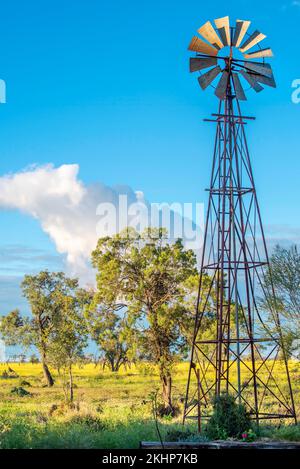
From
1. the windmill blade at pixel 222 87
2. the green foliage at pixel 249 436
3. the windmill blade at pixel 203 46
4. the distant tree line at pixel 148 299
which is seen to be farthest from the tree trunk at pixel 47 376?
the green foliage at pixel 249 436

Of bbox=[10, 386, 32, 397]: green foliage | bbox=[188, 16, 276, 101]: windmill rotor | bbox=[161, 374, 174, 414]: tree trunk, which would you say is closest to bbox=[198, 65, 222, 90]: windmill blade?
bbox=[188, 16, 276, 101]: windmill rotor

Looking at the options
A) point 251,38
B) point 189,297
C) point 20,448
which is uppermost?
point 251,38

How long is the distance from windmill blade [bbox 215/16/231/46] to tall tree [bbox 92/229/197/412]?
9.08 meters

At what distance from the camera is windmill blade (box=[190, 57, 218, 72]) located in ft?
61.4

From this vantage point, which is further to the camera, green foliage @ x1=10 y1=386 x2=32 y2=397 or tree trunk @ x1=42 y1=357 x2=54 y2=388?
tree trunk @ x1=42 y1=357 x2=54 y2=388

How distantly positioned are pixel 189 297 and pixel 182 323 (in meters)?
0.99

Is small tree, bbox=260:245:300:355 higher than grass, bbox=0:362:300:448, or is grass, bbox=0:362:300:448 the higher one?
small tree, bbox=260:245:300:355

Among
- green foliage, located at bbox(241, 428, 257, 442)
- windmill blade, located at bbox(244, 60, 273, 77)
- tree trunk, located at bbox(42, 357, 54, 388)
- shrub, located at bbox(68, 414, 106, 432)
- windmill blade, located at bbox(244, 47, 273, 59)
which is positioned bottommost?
green foliage, located at bbox(241, 428, 257, 442)

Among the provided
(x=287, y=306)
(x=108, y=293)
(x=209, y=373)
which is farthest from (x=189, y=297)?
(x=209, y=373)

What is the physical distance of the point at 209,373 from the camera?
Result: 36156 mm

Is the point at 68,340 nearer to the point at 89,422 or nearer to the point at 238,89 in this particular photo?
the point at 89,422

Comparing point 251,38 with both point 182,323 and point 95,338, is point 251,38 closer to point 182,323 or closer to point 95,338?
point 182,323

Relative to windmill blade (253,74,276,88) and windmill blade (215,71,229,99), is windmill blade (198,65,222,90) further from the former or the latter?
windmill blade (253,74,276,88)

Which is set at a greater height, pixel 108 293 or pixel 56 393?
pixel 108 293
